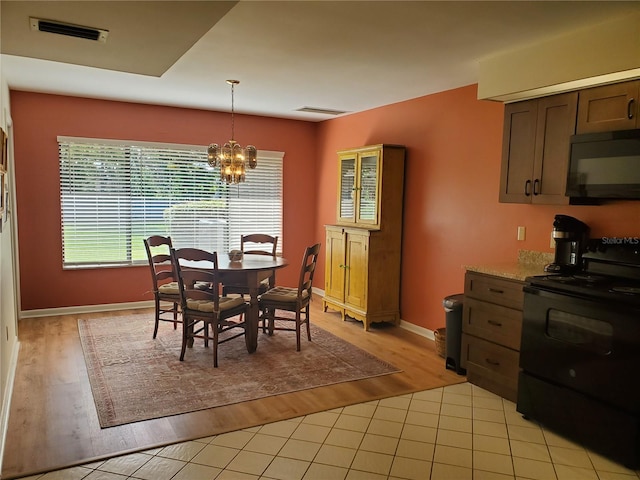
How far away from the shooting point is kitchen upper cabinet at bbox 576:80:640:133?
8.93ft

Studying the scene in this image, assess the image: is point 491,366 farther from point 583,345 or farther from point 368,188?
point 368,188

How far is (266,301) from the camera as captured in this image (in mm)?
4328

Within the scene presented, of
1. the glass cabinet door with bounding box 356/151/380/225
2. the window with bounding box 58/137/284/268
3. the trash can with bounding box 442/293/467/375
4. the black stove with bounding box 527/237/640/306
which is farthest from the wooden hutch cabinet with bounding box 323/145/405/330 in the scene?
the black stove with bounding box 527/237/640/306

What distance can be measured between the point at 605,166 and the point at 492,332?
4.25 feet

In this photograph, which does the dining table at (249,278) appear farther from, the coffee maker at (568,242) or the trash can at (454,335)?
the coffee maker at (568,242)

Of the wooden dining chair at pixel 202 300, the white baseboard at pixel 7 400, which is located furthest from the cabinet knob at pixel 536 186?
the white baseboard at pixel 7 400

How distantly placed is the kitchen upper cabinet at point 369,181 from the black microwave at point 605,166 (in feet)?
6.74

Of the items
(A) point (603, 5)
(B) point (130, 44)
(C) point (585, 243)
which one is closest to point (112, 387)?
(B) point (130, 44)

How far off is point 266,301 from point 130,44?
241 centimetres

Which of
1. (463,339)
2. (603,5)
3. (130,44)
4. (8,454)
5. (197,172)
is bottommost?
(8,454)

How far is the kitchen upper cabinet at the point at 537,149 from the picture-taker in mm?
3142

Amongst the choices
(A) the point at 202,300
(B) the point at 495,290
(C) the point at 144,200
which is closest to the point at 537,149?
(B) the point at 495,290

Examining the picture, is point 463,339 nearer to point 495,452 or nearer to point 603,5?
point 495,452

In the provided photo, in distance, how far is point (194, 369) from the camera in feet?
12.3
